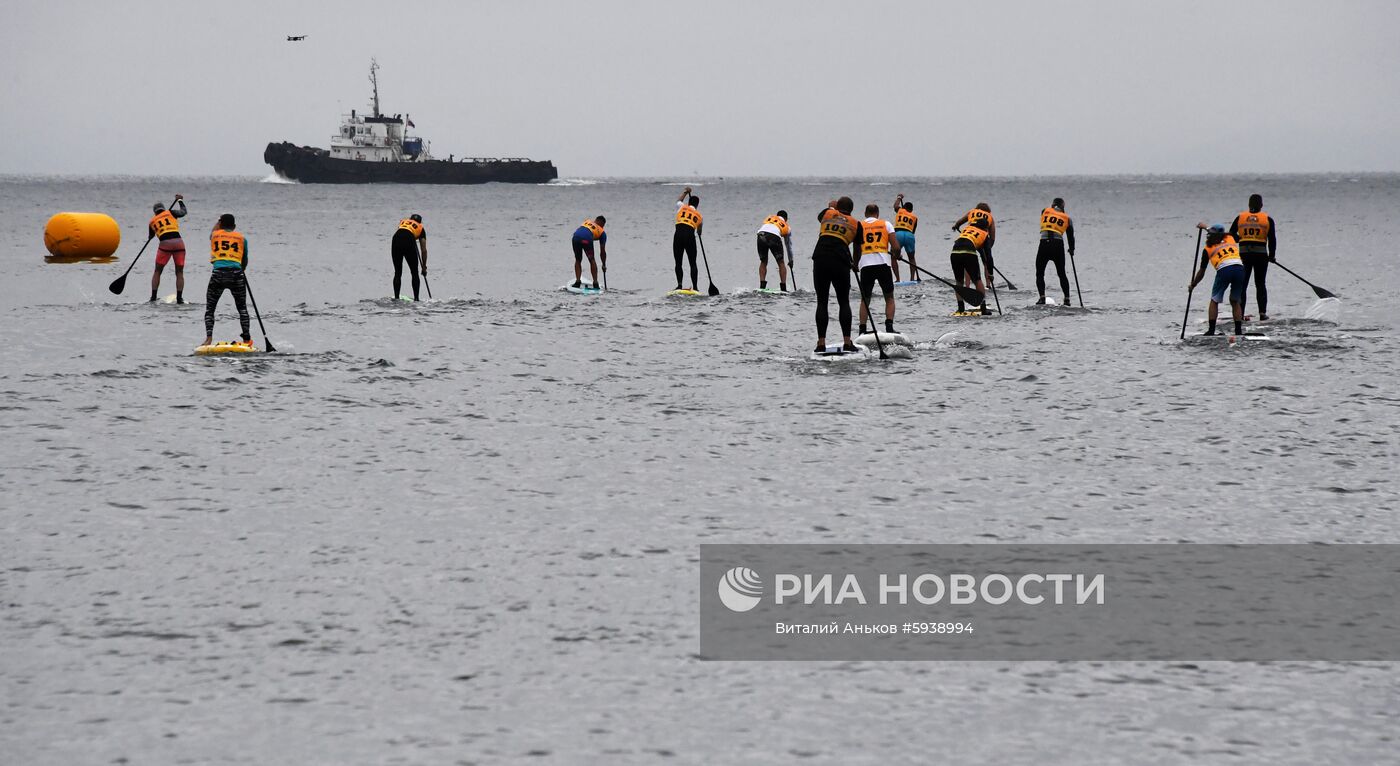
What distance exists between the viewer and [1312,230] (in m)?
53.4

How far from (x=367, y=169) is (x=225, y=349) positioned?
119 meters

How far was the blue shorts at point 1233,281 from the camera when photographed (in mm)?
15935

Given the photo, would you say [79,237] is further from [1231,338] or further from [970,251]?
[1231,338]

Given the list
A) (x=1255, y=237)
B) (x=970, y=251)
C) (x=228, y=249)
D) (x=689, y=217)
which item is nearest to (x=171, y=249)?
(x=228, y=249)

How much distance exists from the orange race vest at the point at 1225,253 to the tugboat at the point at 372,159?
111 meters

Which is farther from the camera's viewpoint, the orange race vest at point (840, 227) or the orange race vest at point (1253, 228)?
the orange race vest at point (1253, 228)

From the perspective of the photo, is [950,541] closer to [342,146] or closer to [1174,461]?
[1174,461]

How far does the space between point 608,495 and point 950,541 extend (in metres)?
2.35

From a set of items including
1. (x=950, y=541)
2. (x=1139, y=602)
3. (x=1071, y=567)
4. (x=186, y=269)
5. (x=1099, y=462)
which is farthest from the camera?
(x=186, y=269)

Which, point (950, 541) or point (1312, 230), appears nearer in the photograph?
point (950, 541)

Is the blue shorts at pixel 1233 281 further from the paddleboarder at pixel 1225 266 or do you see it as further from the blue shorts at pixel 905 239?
the blue shorts at pixel 905 239

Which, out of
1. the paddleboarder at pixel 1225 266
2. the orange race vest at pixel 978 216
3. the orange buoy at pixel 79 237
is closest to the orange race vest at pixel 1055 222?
the orange race vest at pixel 978 216

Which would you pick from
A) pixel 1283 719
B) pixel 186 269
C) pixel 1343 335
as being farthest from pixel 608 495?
pixel 186 269

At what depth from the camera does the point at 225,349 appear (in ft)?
51.7
